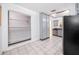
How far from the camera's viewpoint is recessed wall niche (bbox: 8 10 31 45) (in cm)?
337

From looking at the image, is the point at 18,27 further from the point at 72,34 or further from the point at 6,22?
the point at 72,34

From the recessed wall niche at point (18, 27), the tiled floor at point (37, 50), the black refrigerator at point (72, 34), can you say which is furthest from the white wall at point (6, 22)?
the black refrigerator at point (72, 34)

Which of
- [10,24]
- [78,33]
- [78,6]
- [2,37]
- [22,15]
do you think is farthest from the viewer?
[22,15]

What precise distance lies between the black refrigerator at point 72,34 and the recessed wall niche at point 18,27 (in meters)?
2.45

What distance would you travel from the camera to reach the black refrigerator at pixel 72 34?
164 centimetres

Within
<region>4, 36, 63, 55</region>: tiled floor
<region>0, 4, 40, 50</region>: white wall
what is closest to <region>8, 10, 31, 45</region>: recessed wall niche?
<region>0, 4, 40, 50</region>: white wall

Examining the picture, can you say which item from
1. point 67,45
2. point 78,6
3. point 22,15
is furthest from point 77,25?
point 22,15

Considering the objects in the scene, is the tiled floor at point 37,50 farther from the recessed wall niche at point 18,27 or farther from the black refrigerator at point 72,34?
the black refrigerator at point 72,34

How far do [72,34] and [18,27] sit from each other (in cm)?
281

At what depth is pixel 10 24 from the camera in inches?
131

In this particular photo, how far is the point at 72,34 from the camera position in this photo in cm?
170

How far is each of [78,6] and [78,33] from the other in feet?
3.85

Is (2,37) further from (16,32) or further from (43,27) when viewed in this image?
(43,27)

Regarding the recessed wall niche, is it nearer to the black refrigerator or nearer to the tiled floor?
the tiled floor
